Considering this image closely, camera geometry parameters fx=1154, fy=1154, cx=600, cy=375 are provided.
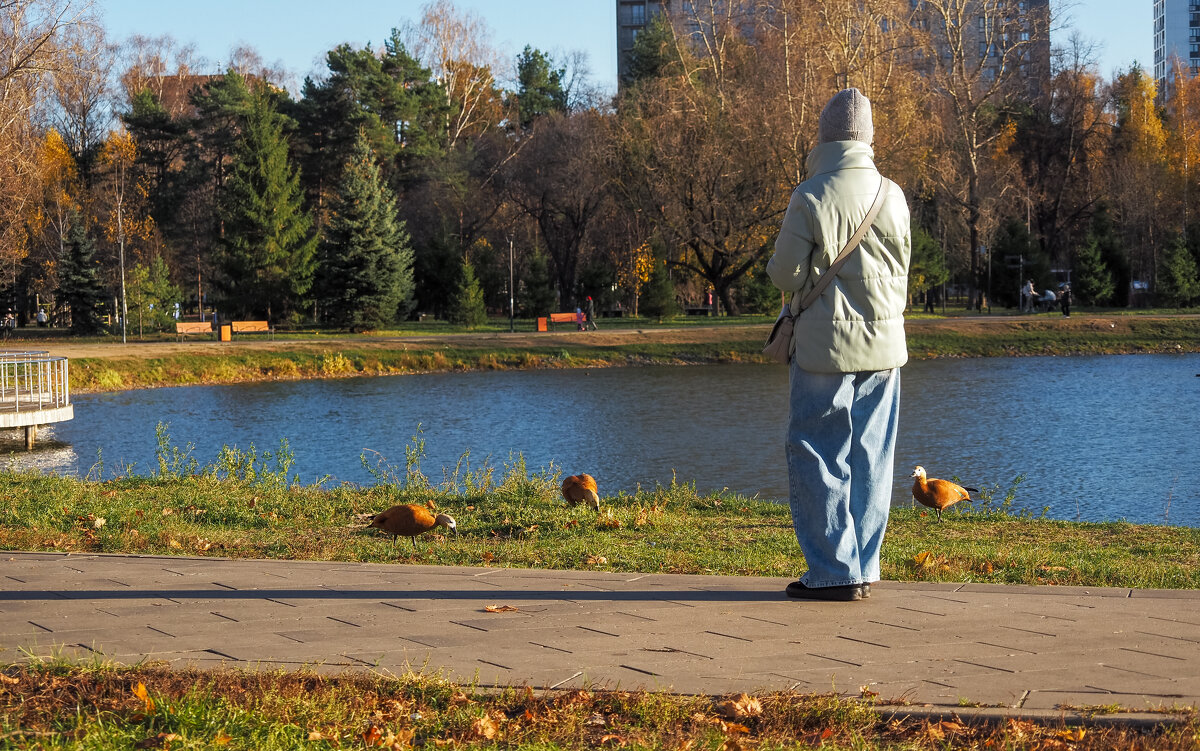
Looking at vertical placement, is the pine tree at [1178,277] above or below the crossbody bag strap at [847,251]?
above

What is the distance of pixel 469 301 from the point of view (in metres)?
47.2

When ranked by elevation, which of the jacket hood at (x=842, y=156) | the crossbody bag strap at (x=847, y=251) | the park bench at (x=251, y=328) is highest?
the jacket hood at (x=842, y=156)

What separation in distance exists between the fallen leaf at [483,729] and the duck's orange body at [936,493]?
7.53 m

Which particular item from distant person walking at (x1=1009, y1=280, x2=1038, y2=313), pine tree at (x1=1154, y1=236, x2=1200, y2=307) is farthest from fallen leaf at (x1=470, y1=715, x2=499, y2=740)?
pine tree at (x1=1154, y1=236, x2=1200, y2=307)

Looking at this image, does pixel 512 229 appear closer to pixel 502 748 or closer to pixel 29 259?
pixel 29 259

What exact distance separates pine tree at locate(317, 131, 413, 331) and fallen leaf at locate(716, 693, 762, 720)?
1715 inches

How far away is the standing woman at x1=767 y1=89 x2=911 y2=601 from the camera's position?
5.05m

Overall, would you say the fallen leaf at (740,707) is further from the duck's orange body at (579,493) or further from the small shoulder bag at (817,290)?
the duck's orange body at (579,493)

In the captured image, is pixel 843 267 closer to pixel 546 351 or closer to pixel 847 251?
pixel 847 251

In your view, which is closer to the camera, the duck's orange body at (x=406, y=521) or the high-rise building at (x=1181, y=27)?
the duck's orange body at (x=406, y=521)

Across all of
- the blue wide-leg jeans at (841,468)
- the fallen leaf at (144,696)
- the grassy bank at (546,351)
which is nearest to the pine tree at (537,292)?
the grassy bank at (546,351)

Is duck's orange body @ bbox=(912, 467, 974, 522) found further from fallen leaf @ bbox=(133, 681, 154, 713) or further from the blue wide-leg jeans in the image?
fallen leaf @ bbox=(133, 681, 154, 713)

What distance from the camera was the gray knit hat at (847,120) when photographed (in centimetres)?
520

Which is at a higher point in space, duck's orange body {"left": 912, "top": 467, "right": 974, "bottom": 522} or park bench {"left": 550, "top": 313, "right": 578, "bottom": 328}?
park bench {"left": 550, "top": 313, "right": 578, "bottom": 328}
